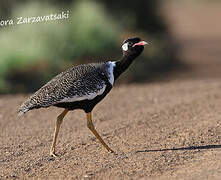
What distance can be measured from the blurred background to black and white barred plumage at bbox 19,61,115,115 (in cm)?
702

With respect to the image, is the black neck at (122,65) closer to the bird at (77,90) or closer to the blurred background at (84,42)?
the bird at (77,90)

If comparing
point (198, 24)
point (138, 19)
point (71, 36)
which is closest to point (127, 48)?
point (71, 36)

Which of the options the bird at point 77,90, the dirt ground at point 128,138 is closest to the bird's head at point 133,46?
the bird at point 77,90

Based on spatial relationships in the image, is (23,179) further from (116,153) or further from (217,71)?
(217,71)

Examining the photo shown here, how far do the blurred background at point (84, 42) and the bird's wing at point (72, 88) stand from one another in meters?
7.02

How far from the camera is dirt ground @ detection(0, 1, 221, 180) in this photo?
734cm

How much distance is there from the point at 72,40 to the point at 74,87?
10.7m

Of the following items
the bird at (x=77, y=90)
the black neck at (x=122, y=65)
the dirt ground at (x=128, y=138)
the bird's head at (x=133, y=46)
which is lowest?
the dirt ground at (x=128, y=138)

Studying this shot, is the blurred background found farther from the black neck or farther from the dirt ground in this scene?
the black neck

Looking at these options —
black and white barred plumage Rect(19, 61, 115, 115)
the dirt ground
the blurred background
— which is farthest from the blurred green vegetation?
black and white barred plumage Rect(19, 61, 115, 115)

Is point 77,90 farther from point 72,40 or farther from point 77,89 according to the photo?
point 72,40

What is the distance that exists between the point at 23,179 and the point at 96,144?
193 centimetres

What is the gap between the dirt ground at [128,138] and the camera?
734cm

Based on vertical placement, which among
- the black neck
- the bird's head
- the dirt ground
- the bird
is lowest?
the dirt ground
